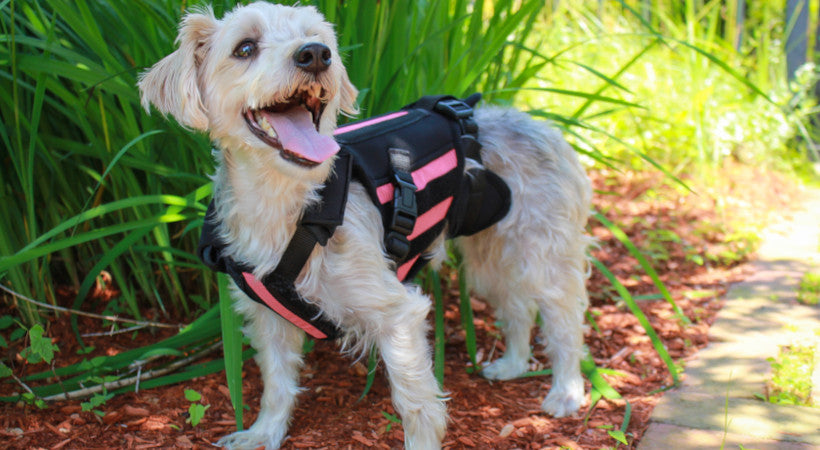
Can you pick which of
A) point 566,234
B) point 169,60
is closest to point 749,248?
point 566,234

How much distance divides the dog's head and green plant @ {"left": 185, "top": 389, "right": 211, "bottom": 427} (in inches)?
48.3

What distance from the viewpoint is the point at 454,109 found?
314 cm

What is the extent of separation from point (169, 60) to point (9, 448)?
1672 millimetres

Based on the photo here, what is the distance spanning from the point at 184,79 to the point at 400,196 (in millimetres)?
892

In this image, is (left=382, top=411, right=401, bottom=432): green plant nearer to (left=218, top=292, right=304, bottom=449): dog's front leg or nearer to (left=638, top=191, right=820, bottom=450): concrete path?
(left=218, top=292, right=304, bottom=449): dog's front leg

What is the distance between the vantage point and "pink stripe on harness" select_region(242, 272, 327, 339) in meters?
2.69

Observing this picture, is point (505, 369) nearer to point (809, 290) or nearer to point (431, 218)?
point (431, 218)

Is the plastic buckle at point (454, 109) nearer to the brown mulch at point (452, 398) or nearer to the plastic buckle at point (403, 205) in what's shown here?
the plastic buckle at point (403, 205)

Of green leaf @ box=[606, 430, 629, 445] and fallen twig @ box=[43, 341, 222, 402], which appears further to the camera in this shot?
fallen twig @ box=[43, 341, 222, 402]

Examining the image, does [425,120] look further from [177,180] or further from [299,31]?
[177,180]

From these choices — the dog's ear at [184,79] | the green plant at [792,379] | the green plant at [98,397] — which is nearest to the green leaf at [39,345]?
the green plant at [98,397]

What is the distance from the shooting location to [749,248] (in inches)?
213

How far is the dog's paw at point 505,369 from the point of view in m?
3.75

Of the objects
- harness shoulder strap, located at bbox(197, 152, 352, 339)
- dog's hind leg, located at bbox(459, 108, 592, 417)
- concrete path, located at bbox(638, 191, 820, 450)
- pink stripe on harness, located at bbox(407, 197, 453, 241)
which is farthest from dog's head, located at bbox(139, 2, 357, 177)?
concrete path, located at bbox(638, 191, 820, 450)
